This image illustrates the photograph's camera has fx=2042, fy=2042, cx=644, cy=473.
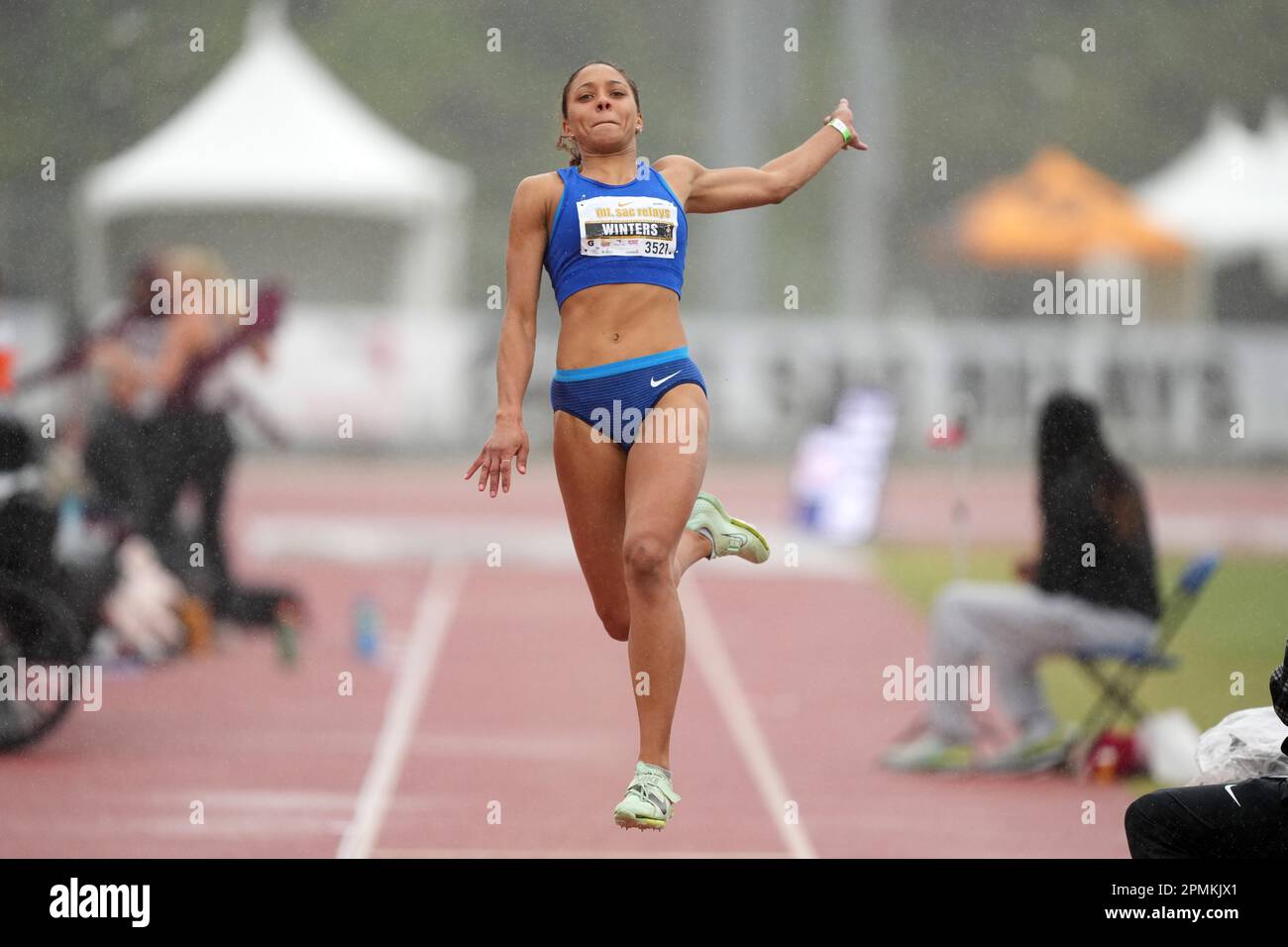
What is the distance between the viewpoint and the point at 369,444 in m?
22.3

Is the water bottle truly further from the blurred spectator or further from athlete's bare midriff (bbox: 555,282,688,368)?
athlete's bare midriff (bbox: 555,282,688,368)

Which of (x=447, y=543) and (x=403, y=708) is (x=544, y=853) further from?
(x=447, y=543)

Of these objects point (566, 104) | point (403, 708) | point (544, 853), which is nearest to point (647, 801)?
point (566, 104)

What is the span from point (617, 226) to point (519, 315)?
1.10 feet

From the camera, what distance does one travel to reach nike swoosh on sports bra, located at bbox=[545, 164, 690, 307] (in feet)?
16.8


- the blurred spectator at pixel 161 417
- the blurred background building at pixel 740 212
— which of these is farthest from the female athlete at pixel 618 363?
the blurred spectator at pixel 161 417

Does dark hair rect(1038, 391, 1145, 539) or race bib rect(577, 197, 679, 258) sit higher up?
race bib rect(577, 197, 679, 258)

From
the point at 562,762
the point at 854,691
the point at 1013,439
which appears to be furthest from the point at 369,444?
the point at 562,762

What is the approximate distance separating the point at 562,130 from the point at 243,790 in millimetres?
3879

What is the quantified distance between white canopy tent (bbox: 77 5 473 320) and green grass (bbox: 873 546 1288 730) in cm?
571

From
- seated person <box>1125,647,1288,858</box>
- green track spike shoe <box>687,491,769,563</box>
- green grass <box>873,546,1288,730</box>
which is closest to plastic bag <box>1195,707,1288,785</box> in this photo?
seated person <box>1125,647,1288,858</box>

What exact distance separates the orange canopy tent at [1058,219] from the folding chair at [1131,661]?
1661 centimetres

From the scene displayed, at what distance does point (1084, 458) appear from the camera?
806 cm
